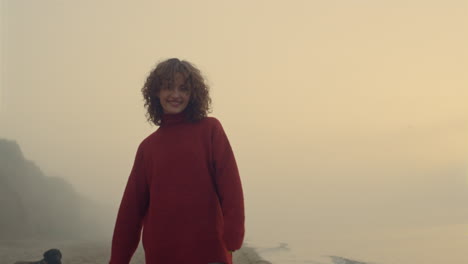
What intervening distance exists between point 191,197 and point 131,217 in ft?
2.04

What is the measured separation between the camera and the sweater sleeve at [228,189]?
3015 mm

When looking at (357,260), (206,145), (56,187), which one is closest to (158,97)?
(206,145)

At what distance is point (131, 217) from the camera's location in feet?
11.6

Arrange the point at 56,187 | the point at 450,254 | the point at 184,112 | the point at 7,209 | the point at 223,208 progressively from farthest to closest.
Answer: the point at 56,187 → the point at 7,209 → the point at 450,254 → the point at 184,112 → the point at 223,208

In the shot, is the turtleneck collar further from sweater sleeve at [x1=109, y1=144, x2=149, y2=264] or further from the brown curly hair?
sweater sleeve at [x1=109, y1=144, x2=149, y2=264]

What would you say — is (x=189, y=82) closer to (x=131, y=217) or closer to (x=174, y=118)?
(x=174, y=118)

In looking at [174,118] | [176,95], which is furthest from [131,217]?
[176,95]

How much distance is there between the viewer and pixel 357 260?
134ft

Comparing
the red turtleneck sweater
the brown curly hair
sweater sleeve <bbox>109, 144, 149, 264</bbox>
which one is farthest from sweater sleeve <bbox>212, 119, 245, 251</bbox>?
sweater sleeve <bbox>109, 144, 149, 264</bbox>

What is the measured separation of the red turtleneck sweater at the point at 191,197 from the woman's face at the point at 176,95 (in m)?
0.06

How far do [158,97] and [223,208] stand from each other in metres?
0.96

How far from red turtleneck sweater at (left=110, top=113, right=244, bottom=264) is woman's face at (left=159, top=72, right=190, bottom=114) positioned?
0.06 meters

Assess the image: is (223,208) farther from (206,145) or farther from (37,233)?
(37,233)

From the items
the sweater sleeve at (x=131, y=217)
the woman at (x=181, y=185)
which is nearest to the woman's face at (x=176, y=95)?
the woman at (x=181, y=185)
